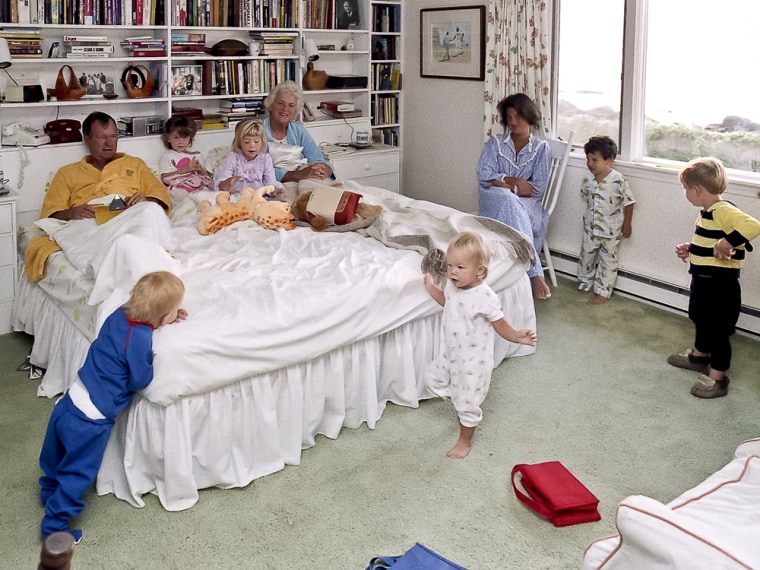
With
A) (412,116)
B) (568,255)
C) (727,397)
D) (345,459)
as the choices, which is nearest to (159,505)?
(345,459)

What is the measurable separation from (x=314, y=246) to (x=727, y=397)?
Result: 6.03 ft

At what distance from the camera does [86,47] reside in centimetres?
427

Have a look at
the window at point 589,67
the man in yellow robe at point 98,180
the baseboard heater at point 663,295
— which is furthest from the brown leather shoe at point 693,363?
the man in yellow robe at point 98,180

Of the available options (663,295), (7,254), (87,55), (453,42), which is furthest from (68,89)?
(663,295)

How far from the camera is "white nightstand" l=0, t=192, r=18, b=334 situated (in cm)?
376

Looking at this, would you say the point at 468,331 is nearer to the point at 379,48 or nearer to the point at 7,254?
the point at 7,254

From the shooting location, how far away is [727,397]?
10.7 ft

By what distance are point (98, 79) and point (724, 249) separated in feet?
Answer: 11.3

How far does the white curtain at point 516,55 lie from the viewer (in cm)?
461

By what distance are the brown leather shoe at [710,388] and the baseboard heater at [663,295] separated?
75 cm

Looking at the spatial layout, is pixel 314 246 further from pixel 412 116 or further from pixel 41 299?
pixel 412 116

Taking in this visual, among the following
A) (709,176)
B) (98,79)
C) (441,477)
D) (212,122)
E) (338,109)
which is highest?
(98,79)

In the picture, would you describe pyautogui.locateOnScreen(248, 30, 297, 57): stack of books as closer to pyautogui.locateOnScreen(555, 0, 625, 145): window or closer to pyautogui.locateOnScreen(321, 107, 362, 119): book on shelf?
pyautogui.locateOnScreen(321, 107, 362, 119): book on shelf

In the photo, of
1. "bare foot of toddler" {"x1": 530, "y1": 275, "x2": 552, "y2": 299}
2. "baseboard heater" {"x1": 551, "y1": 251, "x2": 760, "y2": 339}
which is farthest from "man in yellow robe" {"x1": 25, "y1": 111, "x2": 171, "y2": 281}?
"baseboard heater" {"x1": 551, "y1": 251, "x2": 760, "y2": 339}
